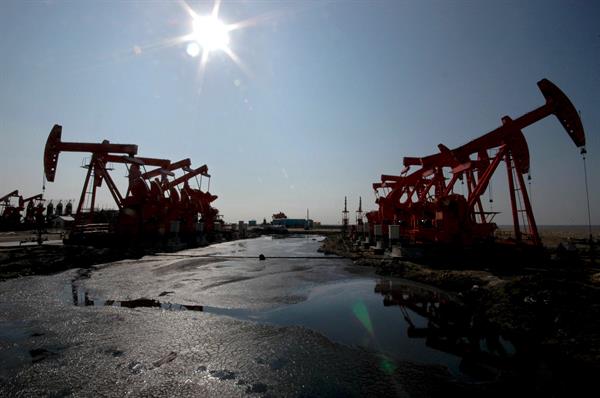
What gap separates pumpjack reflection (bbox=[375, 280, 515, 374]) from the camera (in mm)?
5387

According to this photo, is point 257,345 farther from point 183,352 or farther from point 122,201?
point 122,201

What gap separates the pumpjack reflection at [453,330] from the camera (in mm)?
5387

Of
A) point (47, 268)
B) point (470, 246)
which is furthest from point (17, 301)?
point (470, 246)

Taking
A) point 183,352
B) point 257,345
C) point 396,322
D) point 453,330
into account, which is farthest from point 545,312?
point 183,352

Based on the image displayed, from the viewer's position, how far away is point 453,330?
6914 mm

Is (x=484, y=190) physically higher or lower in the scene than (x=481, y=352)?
higher

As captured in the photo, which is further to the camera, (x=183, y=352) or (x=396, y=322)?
(x=396, y=322)

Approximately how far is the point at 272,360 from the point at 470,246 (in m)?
15.0

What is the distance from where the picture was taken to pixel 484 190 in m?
16.4

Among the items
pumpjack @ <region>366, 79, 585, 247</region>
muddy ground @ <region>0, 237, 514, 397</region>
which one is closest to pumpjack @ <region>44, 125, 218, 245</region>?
muddy ground @ <region>0, 237, 514, 397</region>

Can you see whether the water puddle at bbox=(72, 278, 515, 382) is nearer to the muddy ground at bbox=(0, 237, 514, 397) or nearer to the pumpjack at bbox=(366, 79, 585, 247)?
the muddy ground at bbox=(0, 237, 514, 397)

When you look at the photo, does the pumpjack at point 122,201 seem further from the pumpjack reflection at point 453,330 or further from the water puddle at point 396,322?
the pumpjack reflection at point 453,330

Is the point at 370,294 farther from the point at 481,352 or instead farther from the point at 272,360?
the point at 272,360

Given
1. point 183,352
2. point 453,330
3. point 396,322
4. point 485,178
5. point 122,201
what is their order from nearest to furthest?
point 183,352 < point 453,330 < point 396,322 < point 485,178 < point 122,201
